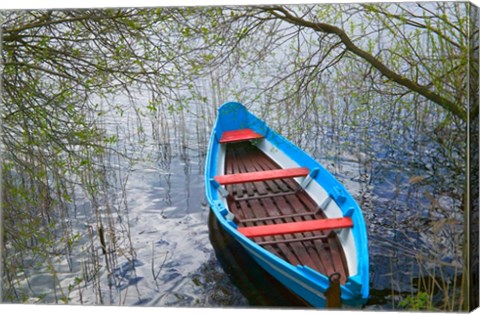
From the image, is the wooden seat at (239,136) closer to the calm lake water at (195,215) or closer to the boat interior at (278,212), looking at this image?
the boat interior at (278,212)

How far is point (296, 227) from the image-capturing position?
4270mm

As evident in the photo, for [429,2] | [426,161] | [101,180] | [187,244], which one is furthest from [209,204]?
[429,2]

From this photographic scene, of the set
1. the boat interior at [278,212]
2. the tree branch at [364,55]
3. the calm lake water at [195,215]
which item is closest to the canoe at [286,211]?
the boat interior at [278,212]

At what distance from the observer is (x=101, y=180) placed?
4.59 meters

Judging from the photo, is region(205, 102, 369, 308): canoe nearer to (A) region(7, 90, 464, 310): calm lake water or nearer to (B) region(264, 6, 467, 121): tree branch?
(A) region(7, 90, 464, 310): calm lake water

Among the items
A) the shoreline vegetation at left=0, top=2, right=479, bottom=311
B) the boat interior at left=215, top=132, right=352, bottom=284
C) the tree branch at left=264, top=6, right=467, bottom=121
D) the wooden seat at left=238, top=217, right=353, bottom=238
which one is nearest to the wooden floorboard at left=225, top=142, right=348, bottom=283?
the boat interior at left=215, top=132, right=352, bottom=284

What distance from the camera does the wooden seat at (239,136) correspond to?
4.96 meters

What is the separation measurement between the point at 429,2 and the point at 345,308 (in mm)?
1700

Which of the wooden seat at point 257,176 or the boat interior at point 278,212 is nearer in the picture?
the boat interior at point 278,212

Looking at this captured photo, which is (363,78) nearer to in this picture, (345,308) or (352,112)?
(352,112)

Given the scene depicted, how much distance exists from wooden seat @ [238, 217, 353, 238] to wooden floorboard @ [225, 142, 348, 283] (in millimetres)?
118

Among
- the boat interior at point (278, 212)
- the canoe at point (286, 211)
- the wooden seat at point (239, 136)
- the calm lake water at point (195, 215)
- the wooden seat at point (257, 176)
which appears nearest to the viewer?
the canoe at point (286, 211)

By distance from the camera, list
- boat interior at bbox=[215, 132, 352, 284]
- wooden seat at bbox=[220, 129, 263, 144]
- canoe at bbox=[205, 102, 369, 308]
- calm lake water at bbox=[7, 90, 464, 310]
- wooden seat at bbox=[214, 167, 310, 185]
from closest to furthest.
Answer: canoe at bbox=[205, 102, 369, 308], calm lake water at bbox=[7, 90, 464, 310], boat interior at bbox=[215, 132, 352, 284], wooden seat at bbox=[214, 167, 310, 185], wooden seat at bbox=[220, 129, 263, 144]

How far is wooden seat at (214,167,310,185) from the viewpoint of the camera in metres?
4.83
